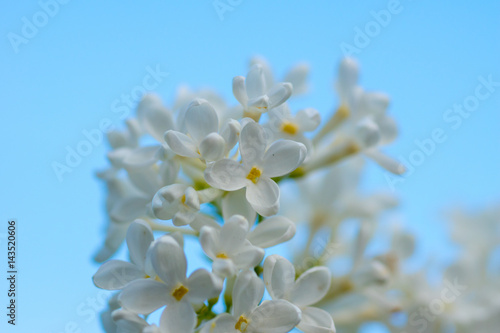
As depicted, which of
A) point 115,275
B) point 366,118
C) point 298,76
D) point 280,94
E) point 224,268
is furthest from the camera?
point 298,76

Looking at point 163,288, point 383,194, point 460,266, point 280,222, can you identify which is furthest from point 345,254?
point 163,288

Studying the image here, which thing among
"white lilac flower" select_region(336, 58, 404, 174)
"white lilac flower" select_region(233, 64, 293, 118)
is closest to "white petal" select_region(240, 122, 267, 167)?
"white lilac flower" select_region(233, 64, 293, 118)

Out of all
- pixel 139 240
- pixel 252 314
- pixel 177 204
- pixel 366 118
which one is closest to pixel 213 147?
pixel 177 204

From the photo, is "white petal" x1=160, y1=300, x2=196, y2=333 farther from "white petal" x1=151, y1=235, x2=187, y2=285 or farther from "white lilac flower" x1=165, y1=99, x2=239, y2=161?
"white lilac flower" x1=165, y1=99, x2=239, y2=161

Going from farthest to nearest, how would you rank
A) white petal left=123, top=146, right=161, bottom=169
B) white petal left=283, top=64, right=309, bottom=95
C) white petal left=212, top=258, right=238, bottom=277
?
white petal left=283, top=64, right=309, bottom=95
white petal left=123, top=146, right=161, bottom=169
white petal left=212, top=258, right=238, bottom=277

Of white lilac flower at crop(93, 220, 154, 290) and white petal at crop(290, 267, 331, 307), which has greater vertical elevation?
white lilac flower at crop(93, 220, 154, 290)

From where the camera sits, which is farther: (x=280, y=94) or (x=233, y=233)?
(x=280, y=94)

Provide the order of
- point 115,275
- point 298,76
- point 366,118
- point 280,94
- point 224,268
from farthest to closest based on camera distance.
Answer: point 298,76 → point 366,118 → point 280,94 → point 115,275 → point 224,268

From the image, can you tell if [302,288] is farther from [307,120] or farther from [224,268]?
[307,120]

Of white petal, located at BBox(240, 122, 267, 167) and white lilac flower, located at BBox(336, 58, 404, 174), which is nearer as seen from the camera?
white petal, located at BBox(240, 122, 267, 167)
